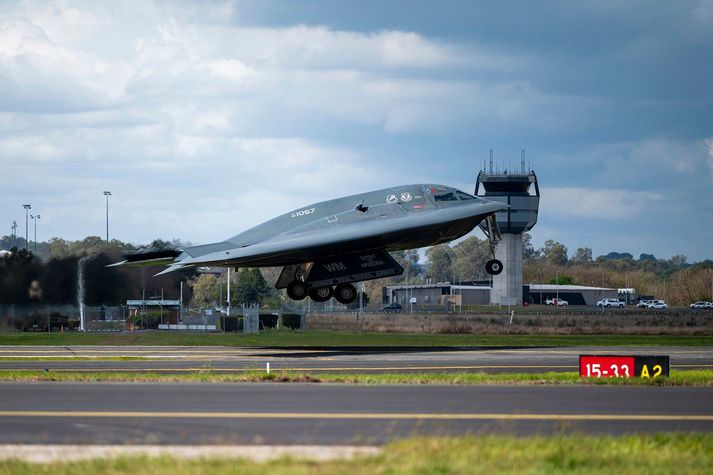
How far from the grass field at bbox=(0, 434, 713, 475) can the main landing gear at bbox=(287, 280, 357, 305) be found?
29.8 m

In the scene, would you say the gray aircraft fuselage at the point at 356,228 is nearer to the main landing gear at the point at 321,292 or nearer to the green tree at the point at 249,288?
the main landing gear at the point at 321,292

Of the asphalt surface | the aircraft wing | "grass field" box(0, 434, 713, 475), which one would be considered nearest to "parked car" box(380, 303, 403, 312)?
the aircraft wing

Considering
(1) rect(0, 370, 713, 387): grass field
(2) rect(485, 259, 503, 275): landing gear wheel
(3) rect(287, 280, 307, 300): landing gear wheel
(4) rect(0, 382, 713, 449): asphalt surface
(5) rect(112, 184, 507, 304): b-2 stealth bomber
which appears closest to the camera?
(4) rect(0, 382, 713, 449): asphalt surface

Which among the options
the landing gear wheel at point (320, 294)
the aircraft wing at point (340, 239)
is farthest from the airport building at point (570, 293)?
the aircraft wing at point (340, 239)

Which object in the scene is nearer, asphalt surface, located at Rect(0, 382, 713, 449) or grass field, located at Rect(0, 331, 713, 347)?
asphalt surface, located at Rect(0, 382, 713, 449)

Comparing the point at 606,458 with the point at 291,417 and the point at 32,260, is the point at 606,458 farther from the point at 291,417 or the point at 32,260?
the point at 32,260

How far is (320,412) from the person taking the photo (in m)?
18.4

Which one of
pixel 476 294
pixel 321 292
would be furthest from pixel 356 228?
pixel 476 294

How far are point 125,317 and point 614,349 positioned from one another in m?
40.3

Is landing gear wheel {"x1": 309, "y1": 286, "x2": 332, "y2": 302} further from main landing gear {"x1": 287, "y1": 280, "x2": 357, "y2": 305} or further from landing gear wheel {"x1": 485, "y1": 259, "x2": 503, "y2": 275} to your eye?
landing gear wheel {"x1": 485, "y1": 259, "x2": 503, "y2": 275}

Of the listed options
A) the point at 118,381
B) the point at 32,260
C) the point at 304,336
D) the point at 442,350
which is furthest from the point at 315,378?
the point at 32,260

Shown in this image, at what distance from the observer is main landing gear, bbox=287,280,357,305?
44.4 meters

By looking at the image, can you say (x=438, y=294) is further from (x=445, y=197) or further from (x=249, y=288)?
(x=445, y=197)

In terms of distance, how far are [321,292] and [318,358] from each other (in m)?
7.33
